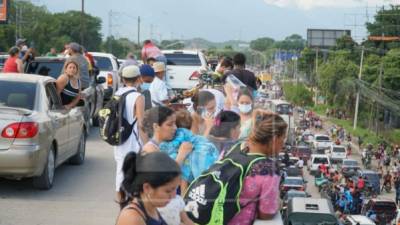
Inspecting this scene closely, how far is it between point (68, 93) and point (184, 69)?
15.5ft

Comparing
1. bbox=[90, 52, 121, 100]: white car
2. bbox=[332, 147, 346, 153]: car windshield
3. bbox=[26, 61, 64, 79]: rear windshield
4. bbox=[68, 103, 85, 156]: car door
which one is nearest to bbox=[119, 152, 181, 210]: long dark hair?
bbox=[68, 103, 85, 156]: car door

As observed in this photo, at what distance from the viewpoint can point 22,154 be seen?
9.03m

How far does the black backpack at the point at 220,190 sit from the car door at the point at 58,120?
5241mm

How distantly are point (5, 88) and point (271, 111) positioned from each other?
556 centimetres

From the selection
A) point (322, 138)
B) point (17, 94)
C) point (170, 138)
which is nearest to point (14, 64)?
point (17, 94)

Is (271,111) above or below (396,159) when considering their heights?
above

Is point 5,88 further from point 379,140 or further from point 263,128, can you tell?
point 379,140

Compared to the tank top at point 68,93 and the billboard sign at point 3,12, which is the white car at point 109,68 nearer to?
the tank top at point 68,93

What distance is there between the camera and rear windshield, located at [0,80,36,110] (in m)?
9.69

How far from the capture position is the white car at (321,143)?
2290 inches

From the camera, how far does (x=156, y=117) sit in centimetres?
516

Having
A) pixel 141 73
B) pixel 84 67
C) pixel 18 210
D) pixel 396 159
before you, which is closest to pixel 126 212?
pixel 141 73

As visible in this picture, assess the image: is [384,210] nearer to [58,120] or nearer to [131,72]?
[58,120]

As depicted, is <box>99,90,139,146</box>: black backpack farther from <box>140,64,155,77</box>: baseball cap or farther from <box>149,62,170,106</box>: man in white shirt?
<box>140,64,155,77</box>: baseball cap
